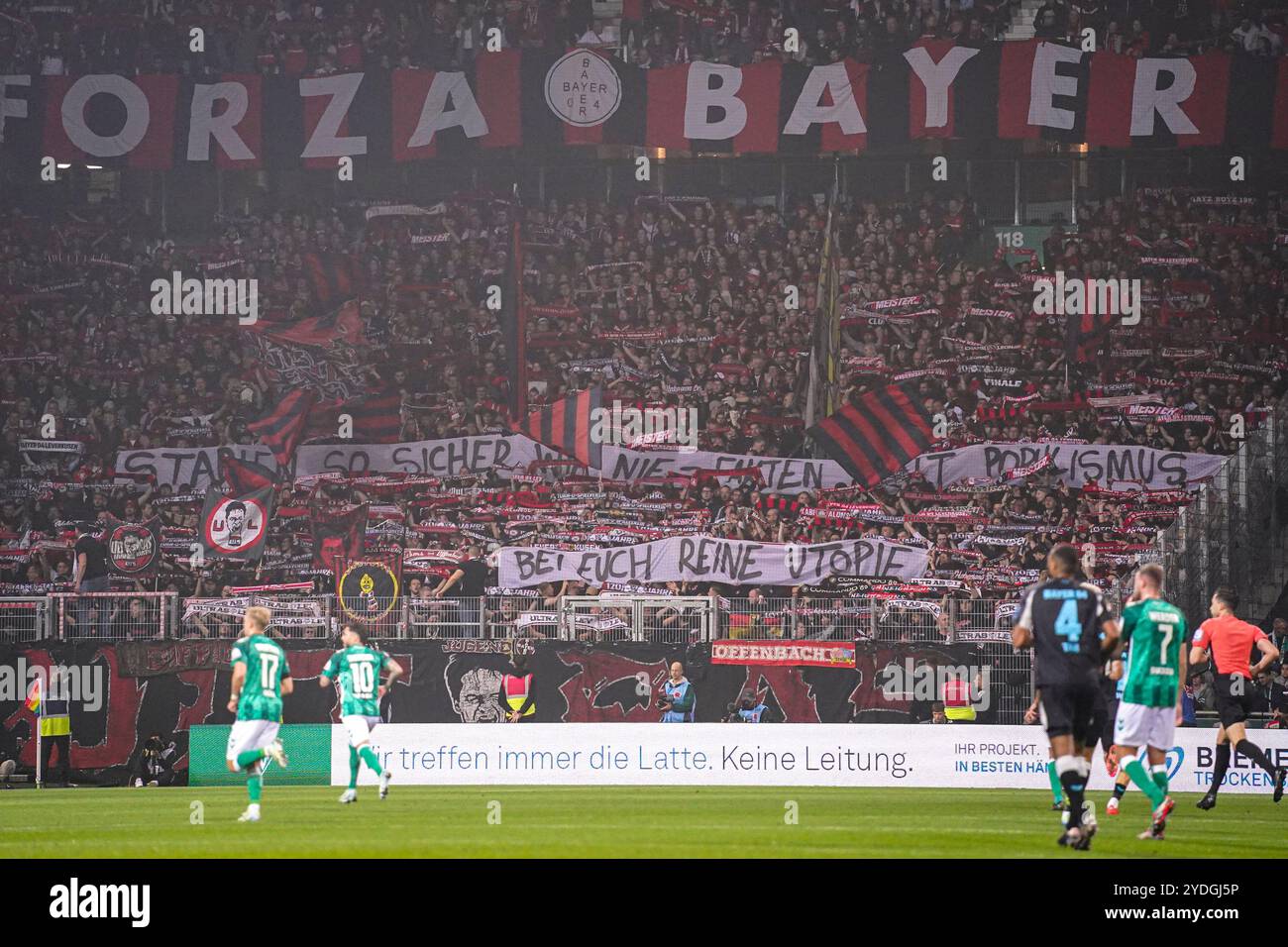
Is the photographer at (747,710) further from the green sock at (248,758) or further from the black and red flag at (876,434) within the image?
the green sock at (248,758)

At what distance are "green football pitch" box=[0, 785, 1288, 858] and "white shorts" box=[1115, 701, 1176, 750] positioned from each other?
2.72ft

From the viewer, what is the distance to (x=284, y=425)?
33438 millimetres

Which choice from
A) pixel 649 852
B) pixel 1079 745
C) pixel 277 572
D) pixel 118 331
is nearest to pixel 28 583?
pixel 277 572

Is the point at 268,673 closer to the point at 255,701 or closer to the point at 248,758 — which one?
the point at 255,701

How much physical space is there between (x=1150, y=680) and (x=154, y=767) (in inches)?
649

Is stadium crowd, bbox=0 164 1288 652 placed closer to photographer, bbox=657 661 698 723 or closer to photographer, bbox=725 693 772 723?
photographer, bbox=725 693 772 723

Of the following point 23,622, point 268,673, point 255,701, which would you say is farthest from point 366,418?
point 255,701

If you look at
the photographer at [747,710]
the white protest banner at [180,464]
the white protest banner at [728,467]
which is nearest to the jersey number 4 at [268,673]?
the photographer at [747,710]

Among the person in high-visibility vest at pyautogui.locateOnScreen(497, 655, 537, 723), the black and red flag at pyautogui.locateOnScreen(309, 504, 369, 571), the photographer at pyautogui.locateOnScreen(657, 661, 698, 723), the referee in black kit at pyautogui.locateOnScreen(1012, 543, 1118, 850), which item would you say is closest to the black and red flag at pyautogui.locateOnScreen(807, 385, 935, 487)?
the photographer at pyautogui.locateOnScreen(657, 661, 698, 723)

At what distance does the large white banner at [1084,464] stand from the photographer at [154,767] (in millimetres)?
14634

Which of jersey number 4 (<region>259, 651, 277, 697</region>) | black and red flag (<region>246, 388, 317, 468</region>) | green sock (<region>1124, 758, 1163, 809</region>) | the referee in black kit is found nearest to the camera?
the referee in black kit

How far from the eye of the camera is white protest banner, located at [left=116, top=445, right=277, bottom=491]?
106ft

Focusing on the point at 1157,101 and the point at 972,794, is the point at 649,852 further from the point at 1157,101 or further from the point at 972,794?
the point at 1157,101
